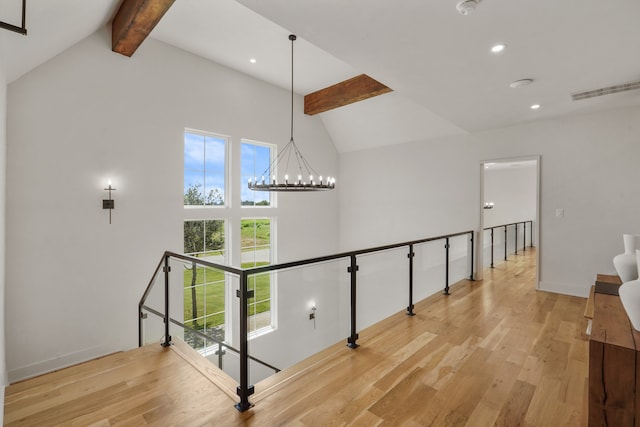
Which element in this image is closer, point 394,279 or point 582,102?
point 582,102

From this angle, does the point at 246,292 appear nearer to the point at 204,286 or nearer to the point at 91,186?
the point at 204,286

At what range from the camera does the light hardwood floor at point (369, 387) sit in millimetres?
2057

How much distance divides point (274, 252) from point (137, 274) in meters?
2.71

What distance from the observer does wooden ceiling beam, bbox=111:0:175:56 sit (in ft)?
11.1

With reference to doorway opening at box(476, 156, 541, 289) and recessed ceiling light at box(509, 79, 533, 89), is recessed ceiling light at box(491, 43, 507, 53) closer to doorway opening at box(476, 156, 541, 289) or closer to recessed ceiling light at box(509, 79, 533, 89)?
recessed ceiling light at box(509, 79, 533, 89)

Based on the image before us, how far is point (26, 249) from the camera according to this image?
147 inches

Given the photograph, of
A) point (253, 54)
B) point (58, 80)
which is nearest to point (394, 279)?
point (253, 54)

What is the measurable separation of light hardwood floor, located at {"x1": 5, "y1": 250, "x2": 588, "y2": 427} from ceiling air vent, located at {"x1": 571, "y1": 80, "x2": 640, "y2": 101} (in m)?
2.81

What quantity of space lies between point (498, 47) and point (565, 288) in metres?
4.18

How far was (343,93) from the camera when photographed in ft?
19.7

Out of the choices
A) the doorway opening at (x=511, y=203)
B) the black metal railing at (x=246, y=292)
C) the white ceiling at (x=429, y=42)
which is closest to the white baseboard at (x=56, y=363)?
the black metal railing at (x=246, y=292)

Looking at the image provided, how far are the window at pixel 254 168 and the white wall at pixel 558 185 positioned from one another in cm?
291

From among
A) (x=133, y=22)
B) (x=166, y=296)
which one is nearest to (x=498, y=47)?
(x=133, y=22)

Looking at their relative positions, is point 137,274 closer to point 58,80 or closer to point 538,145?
point 58,80
